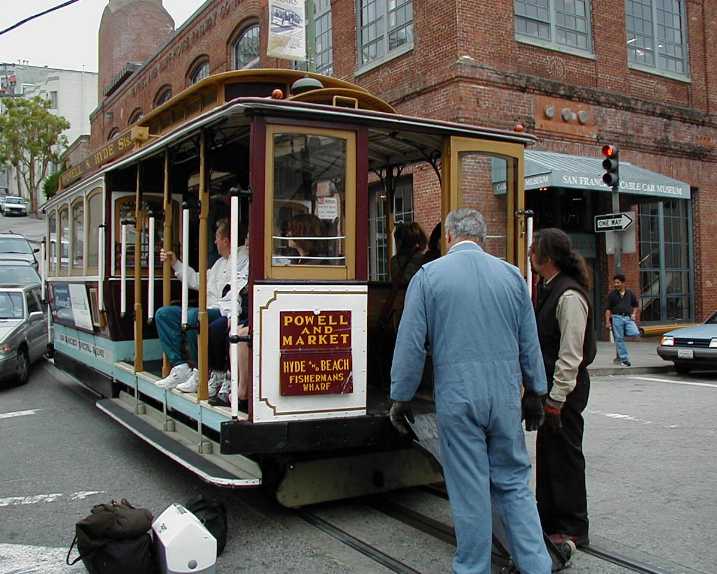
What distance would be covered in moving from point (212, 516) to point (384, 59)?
13557 mm

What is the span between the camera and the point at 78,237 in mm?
9164

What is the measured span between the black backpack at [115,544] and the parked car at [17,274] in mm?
12542

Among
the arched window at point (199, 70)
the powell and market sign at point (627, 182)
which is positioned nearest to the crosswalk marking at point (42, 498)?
the powell and market sign at point (627, 182)

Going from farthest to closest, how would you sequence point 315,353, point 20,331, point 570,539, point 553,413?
point 20,331, point 315,353, point 570,539, point 553,413

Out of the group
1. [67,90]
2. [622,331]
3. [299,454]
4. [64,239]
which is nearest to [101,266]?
[64,239]

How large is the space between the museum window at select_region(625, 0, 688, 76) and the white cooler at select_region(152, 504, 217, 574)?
55.5ft

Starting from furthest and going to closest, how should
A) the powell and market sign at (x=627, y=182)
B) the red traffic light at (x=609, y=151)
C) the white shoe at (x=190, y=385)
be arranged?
the powell and market sign at (x=627, y=182) < the red traffic light at (x=609, y=151) < the white shoe at (x=190, y=385)

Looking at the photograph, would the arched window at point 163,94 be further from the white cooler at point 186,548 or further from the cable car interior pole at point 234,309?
the white cooler at point 186,548

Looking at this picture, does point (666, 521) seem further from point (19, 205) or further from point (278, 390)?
point (19, 205)

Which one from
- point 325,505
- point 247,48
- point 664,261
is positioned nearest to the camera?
point 325,505

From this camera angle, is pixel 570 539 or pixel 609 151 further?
pixel 609 151

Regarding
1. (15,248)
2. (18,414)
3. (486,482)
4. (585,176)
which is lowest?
(18,414)

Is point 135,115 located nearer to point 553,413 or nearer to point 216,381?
point 216,381

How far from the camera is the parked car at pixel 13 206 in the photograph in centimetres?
4841
